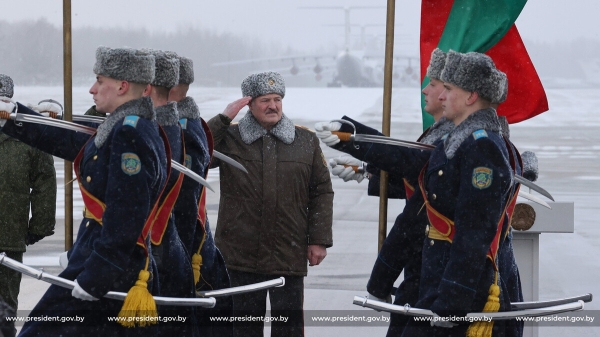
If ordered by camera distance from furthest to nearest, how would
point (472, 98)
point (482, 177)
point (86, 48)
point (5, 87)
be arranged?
point (86, 48), point (5, 87), point (472, 98), point (482, 177)

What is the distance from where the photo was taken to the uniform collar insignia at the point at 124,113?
12.0 feet

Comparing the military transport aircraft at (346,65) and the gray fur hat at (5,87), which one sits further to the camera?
Result: the military transport aircraft at (346,65)

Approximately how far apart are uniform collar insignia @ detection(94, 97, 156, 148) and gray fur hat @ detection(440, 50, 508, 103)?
47.2 inches

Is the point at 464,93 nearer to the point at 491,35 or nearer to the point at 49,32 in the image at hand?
the point at 491,35

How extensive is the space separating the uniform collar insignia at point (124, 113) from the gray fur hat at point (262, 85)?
151 cm

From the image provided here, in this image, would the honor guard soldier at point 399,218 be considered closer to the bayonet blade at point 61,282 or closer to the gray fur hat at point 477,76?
the gray fur hat at point 477,76

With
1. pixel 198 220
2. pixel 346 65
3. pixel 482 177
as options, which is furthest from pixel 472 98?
pixel 346 65

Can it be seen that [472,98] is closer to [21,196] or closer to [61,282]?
[61,282]

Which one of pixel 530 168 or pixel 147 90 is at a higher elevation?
pixel 147 90

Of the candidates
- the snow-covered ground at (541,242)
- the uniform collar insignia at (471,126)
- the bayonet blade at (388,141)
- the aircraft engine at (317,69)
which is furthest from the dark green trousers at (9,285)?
the aircraft engine at (317,69)

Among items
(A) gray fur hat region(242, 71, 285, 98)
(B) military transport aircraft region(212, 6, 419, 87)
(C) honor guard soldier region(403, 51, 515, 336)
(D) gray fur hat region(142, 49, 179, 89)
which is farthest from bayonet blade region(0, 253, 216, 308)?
(B) military transport aircraft region(212, 6, 419, 87)

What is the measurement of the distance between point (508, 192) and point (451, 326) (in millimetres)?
567

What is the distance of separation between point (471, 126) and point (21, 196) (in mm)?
2991

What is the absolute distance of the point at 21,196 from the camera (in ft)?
18.5
